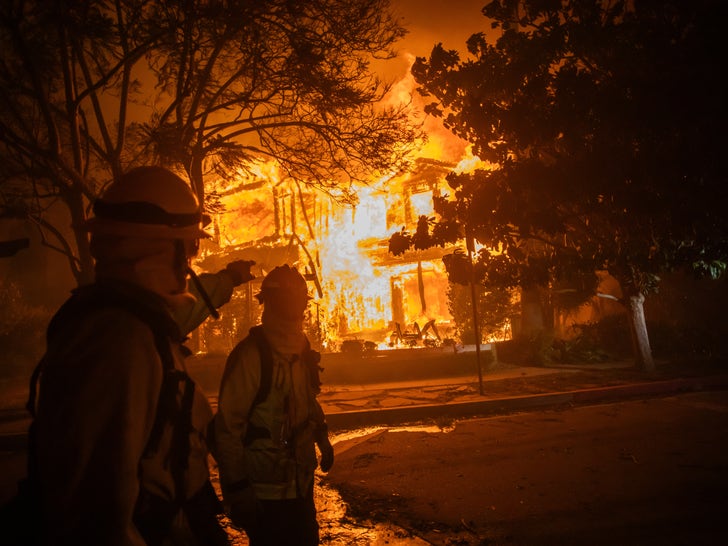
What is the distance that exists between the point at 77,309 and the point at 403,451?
5.44m

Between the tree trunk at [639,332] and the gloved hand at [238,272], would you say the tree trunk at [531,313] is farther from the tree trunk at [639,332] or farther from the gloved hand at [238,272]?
the gloved hand at [238,272]

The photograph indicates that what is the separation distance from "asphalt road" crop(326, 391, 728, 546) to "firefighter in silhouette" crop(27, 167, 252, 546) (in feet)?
9.31

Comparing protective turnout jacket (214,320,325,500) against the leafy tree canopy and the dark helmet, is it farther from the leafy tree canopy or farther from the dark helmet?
the leafy tree canopy

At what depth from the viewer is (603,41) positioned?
738cm

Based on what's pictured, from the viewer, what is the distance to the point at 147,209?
1.37m

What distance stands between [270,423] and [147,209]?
5.37 feet

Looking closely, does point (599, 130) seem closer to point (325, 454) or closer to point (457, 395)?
point (457, 395)

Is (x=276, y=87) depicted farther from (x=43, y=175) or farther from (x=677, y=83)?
(x=677, y=83)

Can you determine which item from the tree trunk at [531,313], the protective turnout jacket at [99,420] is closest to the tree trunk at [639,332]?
the tree trunk at [531,313]

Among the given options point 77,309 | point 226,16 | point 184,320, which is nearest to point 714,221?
point 184,320

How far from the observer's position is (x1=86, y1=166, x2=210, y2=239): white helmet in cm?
135

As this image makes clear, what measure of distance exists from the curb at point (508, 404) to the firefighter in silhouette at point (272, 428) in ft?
16.8

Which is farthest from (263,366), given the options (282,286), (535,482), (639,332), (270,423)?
(639,332)

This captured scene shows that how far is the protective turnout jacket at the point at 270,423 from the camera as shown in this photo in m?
2.37
